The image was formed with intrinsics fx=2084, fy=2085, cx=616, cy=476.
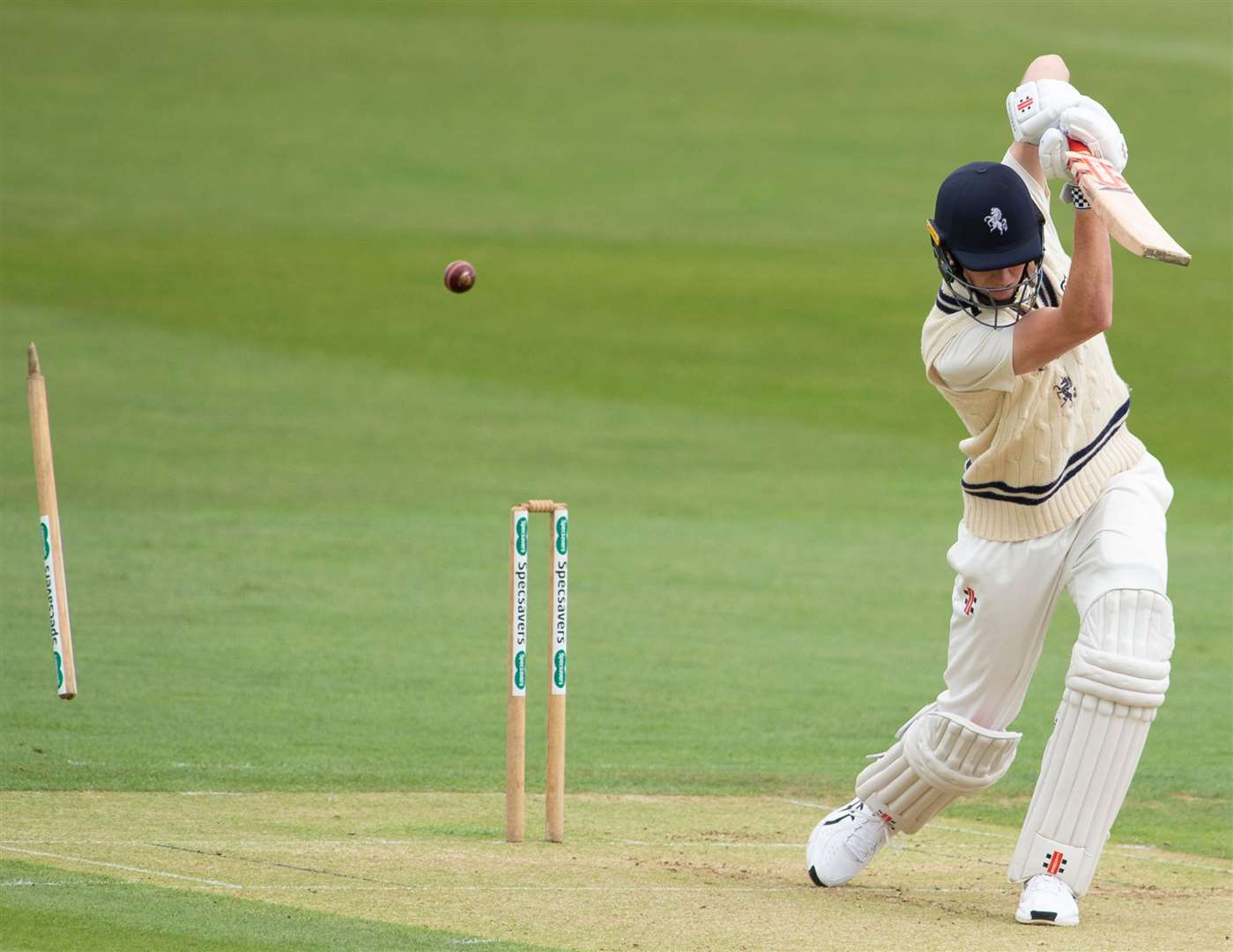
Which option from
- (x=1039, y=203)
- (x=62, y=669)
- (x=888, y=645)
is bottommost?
(x=888, y=645)

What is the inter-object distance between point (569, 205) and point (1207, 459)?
584 inches

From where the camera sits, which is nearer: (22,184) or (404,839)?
(404,839)

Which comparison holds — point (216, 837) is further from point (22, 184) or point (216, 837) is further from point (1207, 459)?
point (22, 184)

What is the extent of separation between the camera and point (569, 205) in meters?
32.4

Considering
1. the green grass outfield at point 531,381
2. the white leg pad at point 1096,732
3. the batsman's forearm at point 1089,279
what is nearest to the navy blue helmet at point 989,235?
the batsman's forearm at point 1089,279

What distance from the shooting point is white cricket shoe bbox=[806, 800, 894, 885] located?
6.46m

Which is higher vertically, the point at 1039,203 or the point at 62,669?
the point at 1039,203

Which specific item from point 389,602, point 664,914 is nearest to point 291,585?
point 389,602

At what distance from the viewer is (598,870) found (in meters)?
6.51

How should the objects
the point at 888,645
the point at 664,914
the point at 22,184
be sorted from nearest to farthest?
the point at 664,914 < the point at 888,645 < the point at 22,184

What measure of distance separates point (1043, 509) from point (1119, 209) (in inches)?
38.1

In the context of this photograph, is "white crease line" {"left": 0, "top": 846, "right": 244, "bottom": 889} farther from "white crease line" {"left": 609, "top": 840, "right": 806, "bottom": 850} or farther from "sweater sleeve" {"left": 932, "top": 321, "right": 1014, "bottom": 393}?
"sweater sleeve" {"left": 932, "top": 321, "right": 1014, "bottom": 393}

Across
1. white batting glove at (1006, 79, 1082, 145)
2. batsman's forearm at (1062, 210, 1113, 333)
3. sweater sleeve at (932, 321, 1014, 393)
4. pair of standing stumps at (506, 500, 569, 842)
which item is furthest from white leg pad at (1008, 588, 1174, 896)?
pair of standing stumps at (506, 500, 569, 842)

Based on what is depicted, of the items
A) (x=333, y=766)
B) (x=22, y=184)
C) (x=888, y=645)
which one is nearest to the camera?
(x=333, y=766)
